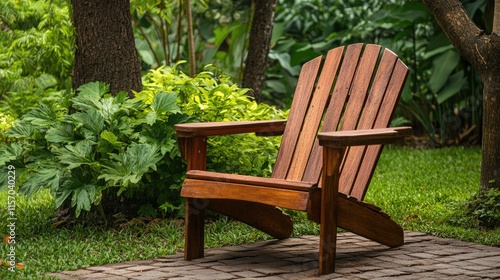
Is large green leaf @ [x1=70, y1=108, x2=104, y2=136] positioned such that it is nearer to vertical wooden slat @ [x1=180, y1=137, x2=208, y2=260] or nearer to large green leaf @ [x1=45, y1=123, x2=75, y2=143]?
large green leaf @ [x1=45, y1=123, x2=75, y2=143]

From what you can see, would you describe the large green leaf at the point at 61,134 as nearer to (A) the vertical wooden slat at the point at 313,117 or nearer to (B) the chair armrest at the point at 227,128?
(B) the chair armrest at the point at 227,128

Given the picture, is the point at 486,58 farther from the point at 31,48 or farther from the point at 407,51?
the point at 407,51

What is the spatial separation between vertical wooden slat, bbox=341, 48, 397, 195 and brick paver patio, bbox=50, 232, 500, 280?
1.39 ft

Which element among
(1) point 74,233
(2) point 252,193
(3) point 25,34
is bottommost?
(1) point 74,233

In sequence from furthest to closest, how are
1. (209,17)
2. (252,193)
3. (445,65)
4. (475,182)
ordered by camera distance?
(209,17) < (445,65) < (475,182) < (252,193)

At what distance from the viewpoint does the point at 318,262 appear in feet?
15.0

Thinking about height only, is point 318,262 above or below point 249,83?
below

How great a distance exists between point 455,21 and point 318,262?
184cm

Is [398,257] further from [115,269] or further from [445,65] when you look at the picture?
[445,65]

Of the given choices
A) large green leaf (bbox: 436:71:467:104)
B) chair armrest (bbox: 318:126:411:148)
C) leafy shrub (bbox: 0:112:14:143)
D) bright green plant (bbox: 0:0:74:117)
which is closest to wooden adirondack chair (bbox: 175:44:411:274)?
chair armrest (bbox: 318:126:411:148)

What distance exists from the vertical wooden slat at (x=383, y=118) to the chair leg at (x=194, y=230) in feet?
2.80

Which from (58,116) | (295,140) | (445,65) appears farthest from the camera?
(445,65)

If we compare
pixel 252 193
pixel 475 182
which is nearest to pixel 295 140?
pixel 252 193

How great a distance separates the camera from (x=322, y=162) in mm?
4523
